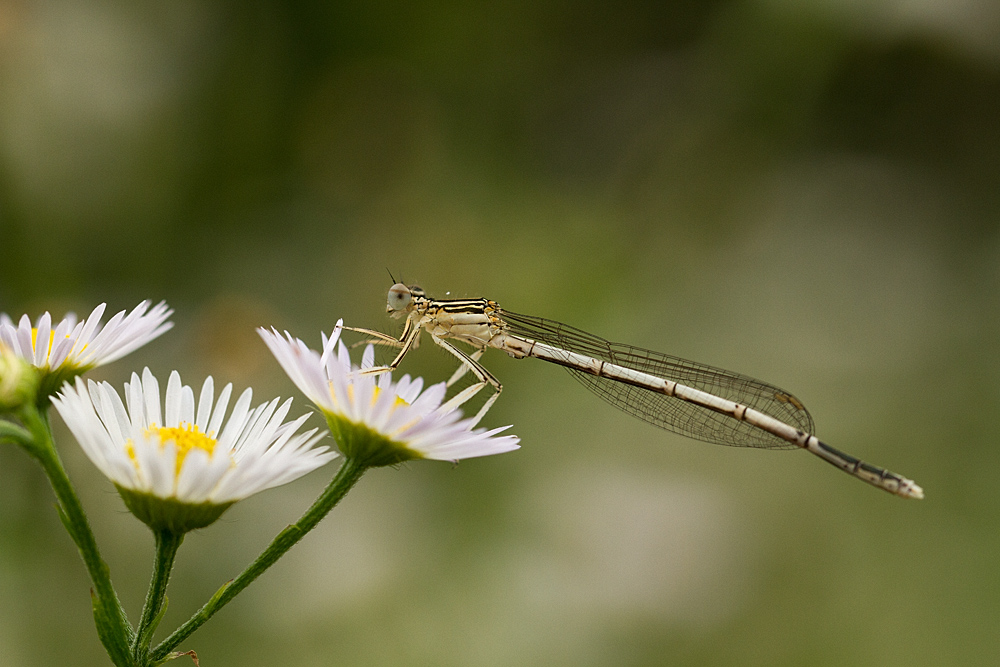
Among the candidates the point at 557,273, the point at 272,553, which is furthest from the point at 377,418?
the point at 557,273

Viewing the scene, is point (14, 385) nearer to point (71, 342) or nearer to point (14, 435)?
point (14, 435)

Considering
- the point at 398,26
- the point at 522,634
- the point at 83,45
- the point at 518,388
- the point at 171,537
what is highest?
the point at 398,26

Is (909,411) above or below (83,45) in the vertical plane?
above

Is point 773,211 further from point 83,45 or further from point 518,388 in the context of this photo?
point 83,45

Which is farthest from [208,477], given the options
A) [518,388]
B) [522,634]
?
[518,388]

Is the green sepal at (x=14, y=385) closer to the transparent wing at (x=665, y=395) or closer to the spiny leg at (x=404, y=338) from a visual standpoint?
the spiny leg at (x=404, y=338)
